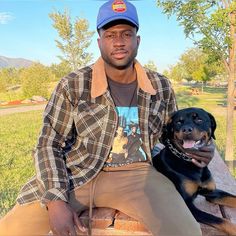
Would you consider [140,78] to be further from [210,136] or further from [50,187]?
[50,187]

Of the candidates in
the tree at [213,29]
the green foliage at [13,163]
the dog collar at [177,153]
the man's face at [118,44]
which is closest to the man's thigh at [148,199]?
the dog collar at [177,153]

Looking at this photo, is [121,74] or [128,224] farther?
[121,74]

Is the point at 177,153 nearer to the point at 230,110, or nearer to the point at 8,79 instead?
the point at 230,110

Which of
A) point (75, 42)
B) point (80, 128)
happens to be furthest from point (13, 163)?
point (75, 42)

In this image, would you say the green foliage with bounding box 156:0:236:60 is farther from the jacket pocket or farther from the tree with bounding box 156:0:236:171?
the jacket pocket

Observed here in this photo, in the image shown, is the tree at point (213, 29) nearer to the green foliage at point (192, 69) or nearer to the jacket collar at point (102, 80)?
the jacket collar at point (102, 80)

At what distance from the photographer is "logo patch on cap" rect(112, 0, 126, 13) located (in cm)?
251

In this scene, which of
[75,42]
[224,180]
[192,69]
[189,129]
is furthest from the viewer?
[192,69]

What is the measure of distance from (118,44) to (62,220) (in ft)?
4.23

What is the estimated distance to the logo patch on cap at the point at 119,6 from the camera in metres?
2.51

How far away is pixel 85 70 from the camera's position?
273 centimetres

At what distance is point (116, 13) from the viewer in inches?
97.8

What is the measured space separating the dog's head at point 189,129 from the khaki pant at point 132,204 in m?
0.37

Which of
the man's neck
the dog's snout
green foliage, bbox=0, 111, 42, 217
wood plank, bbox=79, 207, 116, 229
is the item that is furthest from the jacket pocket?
green foliage, bbox=0, 111, 42, 217
